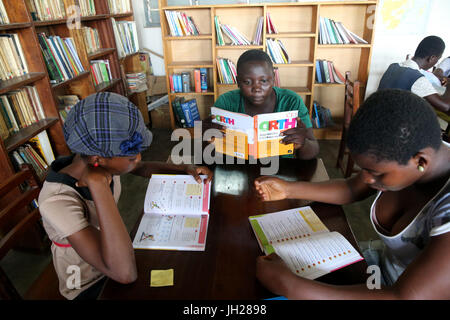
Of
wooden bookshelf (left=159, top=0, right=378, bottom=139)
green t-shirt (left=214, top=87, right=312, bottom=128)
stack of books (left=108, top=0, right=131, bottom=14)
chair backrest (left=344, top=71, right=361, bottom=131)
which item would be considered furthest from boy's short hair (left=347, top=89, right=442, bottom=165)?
stack of books (left=108, top=0, right=131, bottom=14)

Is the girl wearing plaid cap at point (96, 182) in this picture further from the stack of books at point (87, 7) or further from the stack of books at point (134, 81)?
the stack of books at point (134, 81)

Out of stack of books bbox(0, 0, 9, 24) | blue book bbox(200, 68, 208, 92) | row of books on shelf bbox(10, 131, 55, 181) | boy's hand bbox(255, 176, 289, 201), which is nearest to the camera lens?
boy's hand bbox(255, 176, 289, 201)

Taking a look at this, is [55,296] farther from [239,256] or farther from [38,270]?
[38,270]

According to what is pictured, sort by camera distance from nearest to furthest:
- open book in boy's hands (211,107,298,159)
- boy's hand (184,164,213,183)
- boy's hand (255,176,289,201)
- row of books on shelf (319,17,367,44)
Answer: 1. boy's hand (255,176,289,201)
2. boy's hand (184,164,213,183)
3. open book in boy's hands (211,107,298,159)
4. row of books on shelf (319,17,367,44)

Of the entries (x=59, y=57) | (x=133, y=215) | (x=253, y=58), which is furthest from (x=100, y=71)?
(x=253, y=58)

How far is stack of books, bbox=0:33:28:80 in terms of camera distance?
1905 millimetres

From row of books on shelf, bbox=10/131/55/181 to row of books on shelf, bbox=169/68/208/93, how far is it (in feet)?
5.90

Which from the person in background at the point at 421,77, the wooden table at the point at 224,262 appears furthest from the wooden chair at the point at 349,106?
the wooden table at the point at 224,262

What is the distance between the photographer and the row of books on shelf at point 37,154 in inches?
78.0

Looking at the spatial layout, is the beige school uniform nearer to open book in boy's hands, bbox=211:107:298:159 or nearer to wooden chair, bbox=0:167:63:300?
wooden chair, bbox=0:167:63:300

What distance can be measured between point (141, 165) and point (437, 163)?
1196mm

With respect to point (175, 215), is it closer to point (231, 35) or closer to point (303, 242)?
point (303, 242)

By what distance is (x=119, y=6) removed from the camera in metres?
3.45

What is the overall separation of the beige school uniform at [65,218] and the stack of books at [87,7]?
229 cm
